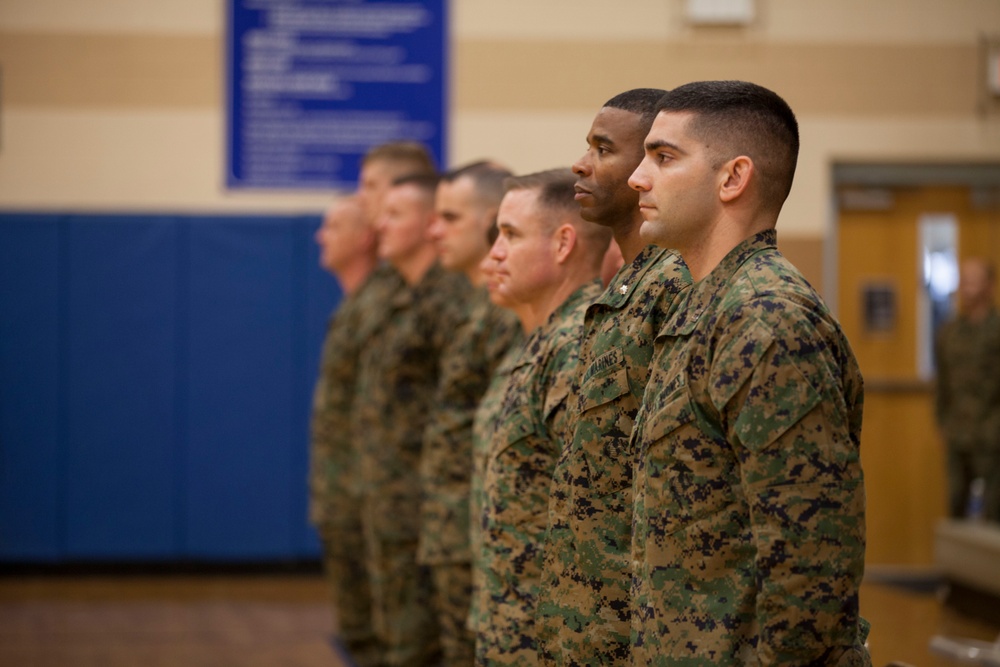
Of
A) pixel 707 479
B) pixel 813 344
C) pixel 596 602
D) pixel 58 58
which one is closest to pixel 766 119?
pixel 813 344

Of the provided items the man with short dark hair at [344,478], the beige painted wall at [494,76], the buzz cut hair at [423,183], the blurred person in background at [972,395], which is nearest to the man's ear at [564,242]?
the buzz cut hair at [423,183]

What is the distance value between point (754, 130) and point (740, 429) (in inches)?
18.6

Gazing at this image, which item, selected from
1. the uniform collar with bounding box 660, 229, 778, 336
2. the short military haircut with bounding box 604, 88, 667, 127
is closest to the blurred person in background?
the short military haircut with bounding box 604, 88, 667, 127

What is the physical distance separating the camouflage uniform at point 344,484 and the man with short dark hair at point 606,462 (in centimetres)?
265

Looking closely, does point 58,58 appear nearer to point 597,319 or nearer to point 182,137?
point 182,137

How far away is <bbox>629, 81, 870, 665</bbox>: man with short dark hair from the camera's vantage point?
1531 millimetres

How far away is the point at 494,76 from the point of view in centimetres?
704

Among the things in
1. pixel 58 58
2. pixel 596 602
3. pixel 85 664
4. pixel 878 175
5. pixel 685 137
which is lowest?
pixel 85 664

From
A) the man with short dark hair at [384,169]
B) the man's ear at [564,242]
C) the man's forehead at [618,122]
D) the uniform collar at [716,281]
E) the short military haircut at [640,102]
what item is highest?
the man with short dark hair at [384,169]

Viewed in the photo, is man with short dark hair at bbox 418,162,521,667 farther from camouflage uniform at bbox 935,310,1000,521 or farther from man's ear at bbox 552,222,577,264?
camouflage uniform at bbox 935,310,1000,521

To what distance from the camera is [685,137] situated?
1801mm

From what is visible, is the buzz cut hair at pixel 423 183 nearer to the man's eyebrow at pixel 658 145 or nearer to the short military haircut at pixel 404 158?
the short military haircut at pixel 404 158

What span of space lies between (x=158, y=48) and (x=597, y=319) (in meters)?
5.44

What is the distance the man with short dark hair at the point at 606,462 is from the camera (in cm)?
206
